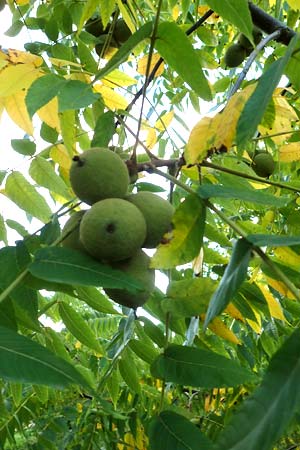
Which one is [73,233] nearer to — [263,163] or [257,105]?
[257,105]

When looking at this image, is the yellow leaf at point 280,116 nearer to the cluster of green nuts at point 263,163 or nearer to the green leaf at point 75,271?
the cluster of green nuts at point 263,163

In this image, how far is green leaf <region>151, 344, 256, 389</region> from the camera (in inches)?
46.3

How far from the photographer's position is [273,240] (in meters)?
1.06

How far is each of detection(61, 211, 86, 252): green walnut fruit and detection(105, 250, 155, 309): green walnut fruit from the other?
0.11 m

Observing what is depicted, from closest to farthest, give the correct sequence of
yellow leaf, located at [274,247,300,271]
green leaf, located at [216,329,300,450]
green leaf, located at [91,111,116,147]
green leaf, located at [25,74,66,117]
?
green leaf, located at [216,329,300,450]
green leaf, located at [25,74,66,117]
green leaf, located at [91,111,116,147]
yellow leaf, located at [274,247,300,271]

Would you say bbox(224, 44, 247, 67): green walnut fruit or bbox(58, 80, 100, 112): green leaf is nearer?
bbox(58, 80, 100, 112): green leaf

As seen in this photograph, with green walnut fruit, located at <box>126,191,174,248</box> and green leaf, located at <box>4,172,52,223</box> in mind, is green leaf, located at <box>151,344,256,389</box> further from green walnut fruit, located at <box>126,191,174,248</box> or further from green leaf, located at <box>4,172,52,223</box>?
green leaf, located at <box>4,172,52,223</box>

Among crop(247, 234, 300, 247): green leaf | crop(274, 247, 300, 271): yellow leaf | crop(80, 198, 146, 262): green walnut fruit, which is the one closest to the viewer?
crop(247, 234, 300, 247): green leaf

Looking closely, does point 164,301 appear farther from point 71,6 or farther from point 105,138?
point 71,6

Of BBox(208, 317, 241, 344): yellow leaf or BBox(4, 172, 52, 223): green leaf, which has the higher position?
BBox(4, 172, 52, 223): green leaf

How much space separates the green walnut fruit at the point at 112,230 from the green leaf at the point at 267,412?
1.66ft

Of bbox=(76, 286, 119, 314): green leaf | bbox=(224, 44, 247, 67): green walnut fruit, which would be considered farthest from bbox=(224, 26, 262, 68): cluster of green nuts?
bbox=(76, 286, 119, 314): green leaf

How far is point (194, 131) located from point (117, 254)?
43 centimetres

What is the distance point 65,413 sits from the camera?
8.71 ft
